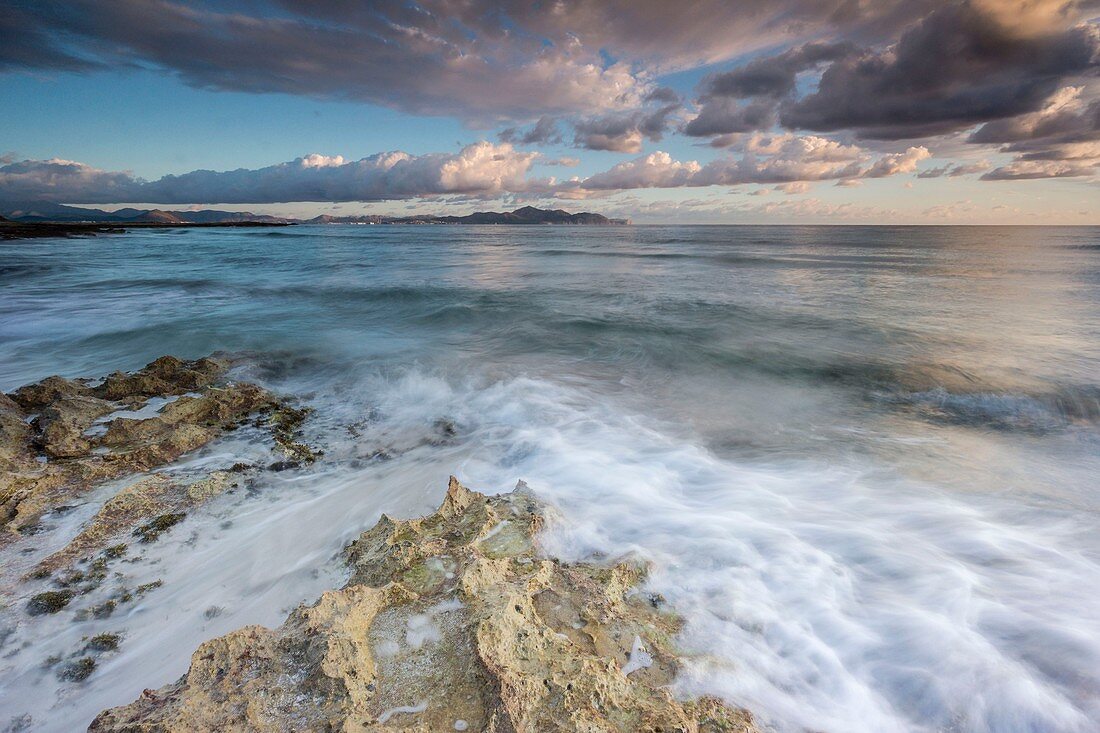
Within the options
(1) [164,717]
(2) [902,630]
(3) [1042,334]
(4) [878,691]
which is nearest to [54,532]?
(1) [164,717]

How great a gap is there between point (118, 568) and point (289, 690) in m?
2.20

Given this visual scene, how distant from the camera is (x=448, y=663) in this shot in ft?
7.27

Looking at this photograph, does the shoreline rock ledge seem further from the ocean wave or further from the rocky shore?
the ocean wave

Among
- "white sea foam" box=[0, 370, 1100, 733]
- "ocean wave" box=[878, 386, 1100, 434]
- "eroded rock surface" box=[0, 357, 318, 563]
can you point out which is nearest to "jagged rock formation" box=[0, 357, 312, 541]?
"eroded rock surface" box=[0, 357, 318, 563]

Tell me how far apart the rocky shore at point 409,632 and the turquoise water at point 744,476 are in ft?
0.82

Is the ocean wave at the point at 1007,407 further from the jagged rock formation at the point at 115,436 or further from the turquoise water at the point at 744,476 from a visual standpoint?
the jagged rock formation at the point at 115,436

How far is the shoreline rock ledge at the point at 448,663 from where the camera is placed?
1946mm

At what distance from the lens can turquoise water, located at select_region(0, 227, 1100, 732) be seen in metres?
2.69

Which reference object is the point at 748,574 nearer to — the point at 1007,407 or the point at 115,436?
the point at 115,436

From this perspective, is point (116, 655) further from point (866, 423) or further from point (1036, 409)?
point (1036, 409)

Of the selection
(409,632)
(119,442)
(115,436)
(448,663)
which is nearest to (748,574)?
(448,663)

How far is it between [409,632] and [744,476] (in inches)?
162

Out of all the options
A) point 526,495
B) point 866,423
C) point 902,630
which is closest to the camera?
point 902,630

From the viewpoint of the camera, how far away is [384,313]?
15.4 metres
